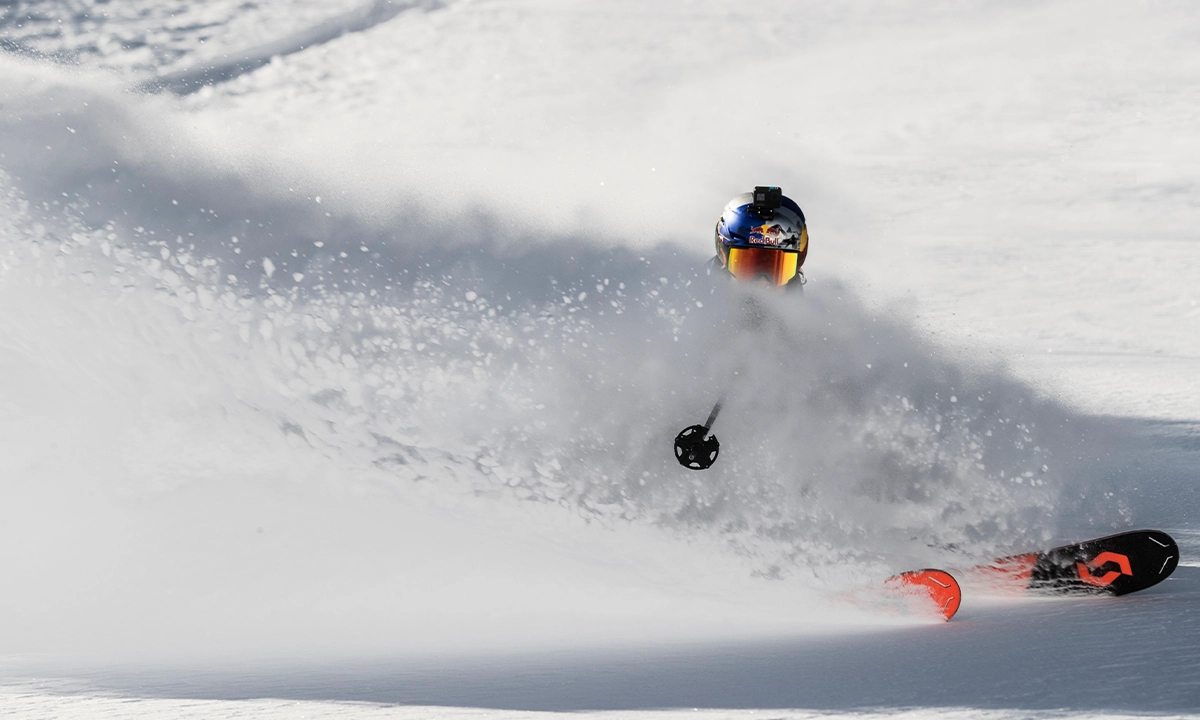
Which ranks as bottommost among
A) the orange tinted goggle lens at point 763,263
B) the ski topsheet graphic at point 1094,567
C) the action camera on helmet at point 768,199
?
the ski topsheet graphic at point 1094,567

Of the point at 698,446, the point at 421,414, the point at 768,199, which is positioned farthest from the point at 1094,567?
the point at 421,414

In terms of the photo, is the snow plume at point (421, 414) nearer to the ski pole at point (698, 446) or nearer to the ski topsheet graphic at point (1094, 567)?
the ski topsheet graphic at point (1094, 567)

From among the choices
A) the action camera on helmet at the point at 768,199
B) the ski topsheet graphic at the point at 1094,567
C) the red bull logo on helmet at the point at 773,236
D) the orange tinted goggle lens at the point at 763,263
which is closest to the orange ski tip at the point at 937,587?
the ski topsheet graphic at the point at 1094,567

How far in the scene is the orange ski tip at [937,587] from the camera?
4.12 meters

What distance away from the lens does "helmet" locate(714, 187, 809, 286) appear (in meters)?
4.83

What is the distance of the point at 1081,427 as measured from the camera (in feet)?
22.2

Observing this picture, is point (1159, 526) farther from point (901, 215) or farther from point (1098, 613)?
point (901, 215)

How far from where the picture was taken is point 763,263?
4898 mm

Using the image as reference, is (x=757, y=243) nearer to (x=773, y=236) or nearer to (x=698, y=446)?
(x=773, y=236)

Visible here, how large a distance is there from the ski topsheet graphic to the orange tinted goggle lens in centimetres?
225

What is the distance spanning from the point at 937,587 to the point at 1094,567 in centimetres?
124

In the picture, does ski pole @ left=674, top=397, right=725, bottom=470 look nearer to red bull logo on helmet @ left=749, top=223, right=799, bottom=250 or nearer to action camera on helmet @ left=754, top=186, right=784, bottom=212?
red bull logo on helmet @ left=749, top=223, right=799, bottom=250

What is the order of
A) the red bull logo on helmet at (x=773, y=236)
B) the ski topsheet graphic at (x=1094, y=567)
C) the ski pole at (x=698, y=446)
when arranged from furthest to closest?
Answer: the red bull logo on helmet at (x=773, y=236) < the ski pole at (x=698, y=446) < the ski topsheet graphic at (x=1094, y=567)

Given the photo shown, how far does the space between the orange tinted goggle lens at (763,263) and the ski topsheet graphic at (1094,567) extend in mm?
2248
